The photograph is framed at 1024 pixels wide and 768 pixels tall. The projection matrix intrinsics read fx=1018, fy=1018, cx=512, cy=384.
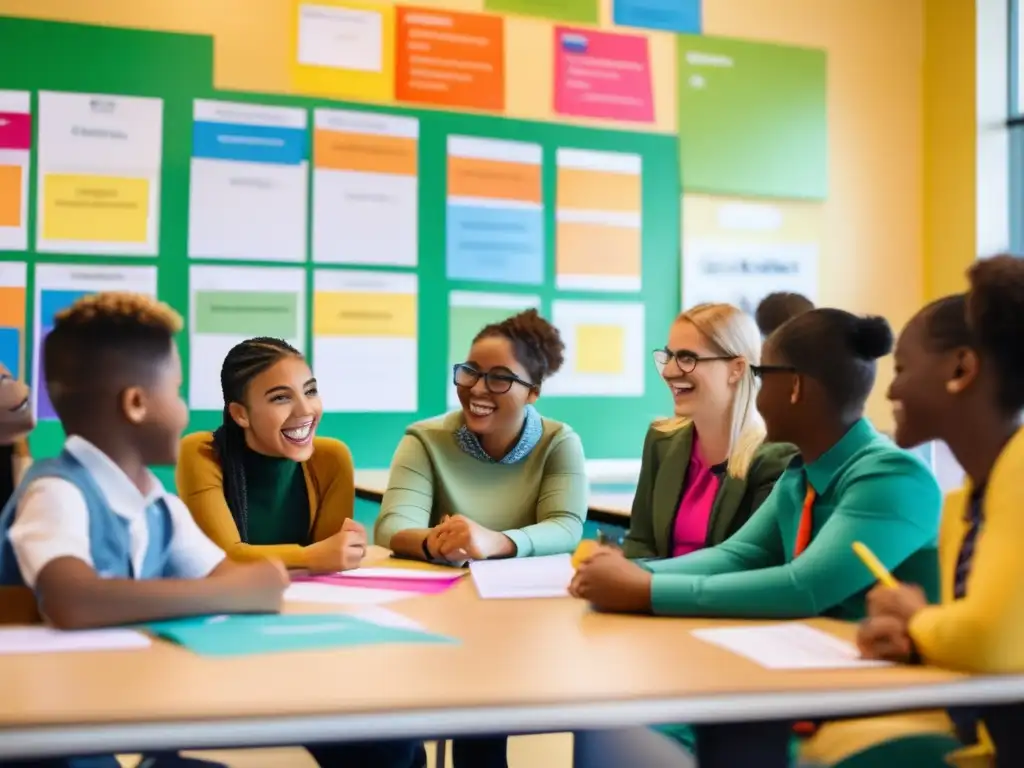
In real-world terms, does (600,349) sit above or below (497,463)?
above

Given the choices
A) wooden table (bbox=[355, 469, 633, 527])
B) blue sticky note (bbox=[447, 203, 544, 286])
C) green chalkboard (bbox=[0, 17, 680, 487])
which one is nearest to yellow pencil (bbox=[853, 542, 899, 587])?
wooden table (bbox=[355, 469, 633, 527])

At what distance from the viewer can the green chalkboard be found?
3.01 m

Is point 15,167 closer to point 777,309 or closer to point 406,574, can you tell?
point 406,574

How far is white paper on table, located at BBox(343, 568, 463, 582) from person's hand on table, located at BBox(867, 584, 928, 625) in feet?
2.51

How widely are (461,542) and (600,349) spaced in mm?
1855

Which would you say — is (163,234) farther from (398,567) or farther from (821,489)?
(821,489)

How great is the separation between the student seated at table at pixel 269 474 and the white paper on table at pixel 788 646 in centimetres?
72

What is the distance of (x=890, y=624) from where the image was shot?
115 cm

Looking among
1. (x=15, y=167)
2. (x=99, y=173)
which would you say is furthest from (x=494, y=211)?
(x=15, y=167)

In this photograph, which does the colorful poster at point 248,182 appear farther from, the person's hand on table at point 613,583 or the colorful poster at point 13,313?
the person's hand on table at point 613,583

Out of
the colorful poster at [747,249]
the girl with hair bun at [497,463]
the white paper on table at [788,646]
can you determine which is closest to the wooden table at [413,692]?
the white paper on table at [788,646]

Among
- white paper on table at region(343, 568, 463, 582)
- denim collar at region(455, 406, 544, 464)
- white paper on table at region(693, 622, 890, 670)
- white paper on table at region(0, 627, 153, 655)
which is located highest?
denim collar at region(455, 406, 544, 464)

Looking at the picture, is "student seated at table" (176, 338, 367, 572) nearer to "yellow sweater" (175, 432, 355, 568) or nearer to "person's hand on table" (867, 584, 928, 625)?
"yellow sweater" (175, 432, 355, 568)

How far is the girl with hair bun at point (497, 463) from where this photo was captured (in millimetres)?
2129
